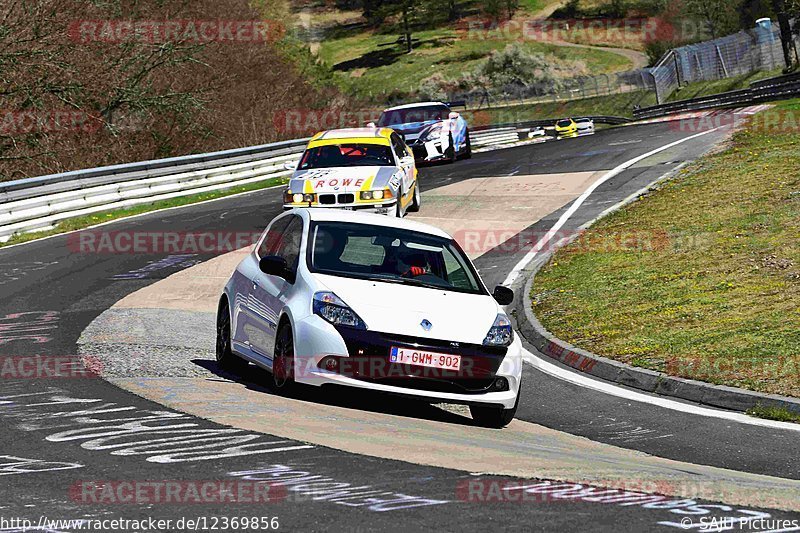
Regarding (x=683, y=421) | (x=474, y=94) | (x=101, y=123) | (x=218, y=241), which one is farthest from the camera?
(x=474, y=94)

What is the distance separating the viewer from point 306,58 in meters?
68.7

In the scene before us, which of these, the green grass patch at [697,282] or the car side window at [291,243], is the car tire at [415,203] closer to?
the green grass patch at [697,282]

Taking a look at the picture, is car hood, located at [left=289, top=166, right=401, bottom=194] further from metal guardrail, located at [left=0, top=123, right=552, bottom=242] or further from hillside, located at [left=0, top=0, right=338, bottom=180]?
hillside, located at [left=0, top=0, right=338, bottom=180]

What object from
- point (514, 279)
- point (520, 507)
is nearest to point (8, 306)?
point (514, 279)

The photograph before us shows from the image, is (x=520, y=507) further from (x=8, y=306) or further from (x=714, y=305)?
(x=8, y=306)

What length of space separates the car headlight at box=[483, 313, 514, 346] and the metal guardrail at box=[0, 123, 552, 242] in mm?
15284

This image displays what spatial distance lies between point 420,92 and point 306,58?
45.6 metres

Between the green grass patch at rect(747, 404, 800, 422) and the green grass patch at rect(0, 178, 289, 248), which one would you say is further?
the green grass patch at rect(0, 178, 289, 248)

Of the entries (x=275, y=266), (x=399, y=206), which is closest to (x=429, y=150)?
(x=399, y=206)

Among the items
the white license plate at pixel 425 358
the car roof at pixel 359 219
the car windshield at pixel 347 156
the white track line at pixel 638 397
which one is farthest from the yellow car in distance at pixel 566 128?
the white license plate at pixel 425 358

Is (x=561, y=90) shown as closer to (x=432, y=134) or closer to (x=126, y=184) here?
(x=432, y=134)

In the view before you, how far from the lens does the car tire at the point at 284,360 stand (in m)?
9.34

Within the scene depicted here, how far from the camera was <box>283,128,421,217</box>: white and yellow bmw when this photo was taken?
2020 cm

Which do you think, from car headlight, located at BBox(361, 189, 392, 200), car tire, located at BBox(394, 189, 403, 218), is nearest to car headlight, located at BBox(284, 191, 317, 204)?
car headlight, located at BBox(361, 189, 392, 200)
